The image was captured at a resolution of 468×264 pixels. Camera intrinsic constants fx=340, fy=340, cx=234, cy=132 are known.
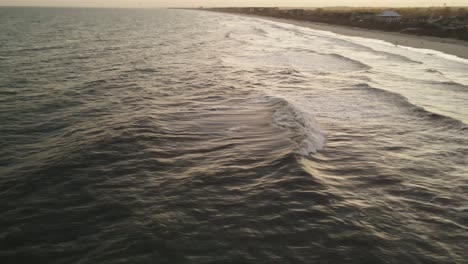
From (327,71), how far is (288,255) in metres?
23.7

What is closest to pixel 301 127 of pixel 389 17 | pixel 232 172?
pixel 232 172

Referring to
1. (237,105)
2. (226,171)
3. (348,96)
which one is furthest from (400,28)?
(226,171)

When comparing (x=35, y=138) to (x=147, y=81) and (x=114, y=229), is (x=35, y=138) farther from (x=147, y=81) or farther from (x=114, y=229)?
(x=147, y=81)


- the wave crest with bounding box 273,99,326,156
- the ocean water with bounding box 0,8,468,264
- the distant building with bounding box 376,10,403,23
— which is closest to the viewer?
the ocean water with bounding box 0,8,468,264

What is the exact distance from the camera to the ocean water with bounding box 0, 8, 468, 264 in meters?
7.20

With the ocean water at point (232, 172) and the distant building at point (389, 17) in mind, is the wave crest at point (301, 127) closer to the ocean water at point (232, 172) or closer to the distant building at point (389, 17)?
the ocean water at point (232, 172)

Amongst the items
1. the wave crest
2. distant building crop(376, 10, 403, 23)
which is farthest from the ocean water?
distant building crop(376, 10, 403, 23)

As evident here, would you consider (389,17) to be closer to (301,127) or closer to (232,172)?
(301,127)

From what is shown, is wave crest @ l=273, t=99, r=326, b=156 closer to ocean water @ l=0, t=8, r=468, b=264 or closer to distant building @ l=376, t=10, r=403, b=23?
ocean water @ l=0, t=8, r=468, b=264

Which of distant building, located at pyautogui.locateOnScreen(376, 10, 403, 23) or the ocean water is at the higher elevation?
distant building, located at pyautogui.locateOnScreen(376, 10, 403, 23)

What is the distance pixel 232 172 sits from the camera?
10477mm

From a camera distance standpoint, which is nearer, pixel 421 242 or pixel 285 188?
pixel 421 242

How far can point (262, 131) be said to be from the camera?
13.9 m

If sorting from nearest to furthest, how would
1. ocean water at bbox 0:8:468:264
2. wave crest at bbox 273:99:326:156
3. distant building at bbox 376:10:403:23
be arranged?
ocean water at bbox 0:8:468:264
wave crest at bbox 273:99:326:156
distant building at bbox 376:10:403:23
